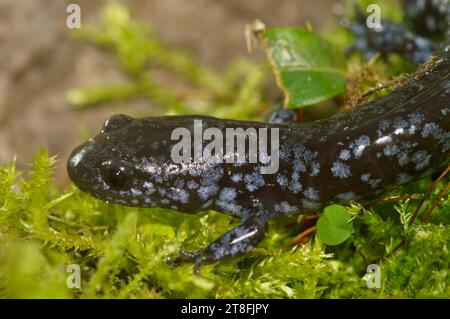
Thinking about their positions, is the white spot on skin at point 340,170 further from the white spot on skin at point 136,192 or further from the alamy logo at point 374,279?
the white spot on skin at point 136,192

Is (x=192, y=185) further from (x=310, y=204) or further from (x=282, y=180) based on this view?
(x=310, y=204)

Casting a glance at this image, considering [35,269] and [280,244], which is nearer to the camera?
[35,269]

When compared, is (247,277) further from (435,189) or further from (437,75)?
(437,75)

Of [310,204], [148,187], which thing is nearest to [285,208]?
[310,204]

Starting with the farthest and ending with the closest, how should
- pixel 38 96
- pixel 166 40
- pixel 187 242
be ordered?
1. pixel 166 40
2. pixel 38 96
3. pixel 187 242

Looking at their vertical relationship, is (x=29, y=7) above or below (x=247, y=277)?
above

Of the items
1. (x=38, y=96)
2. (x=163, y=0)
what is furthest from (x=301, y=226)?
(x=163, y=0)

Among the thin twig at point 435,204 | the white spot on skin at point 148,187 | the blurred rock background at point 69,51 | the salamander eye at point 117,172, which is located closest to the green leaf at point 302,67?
the thin twig at point 435,204
